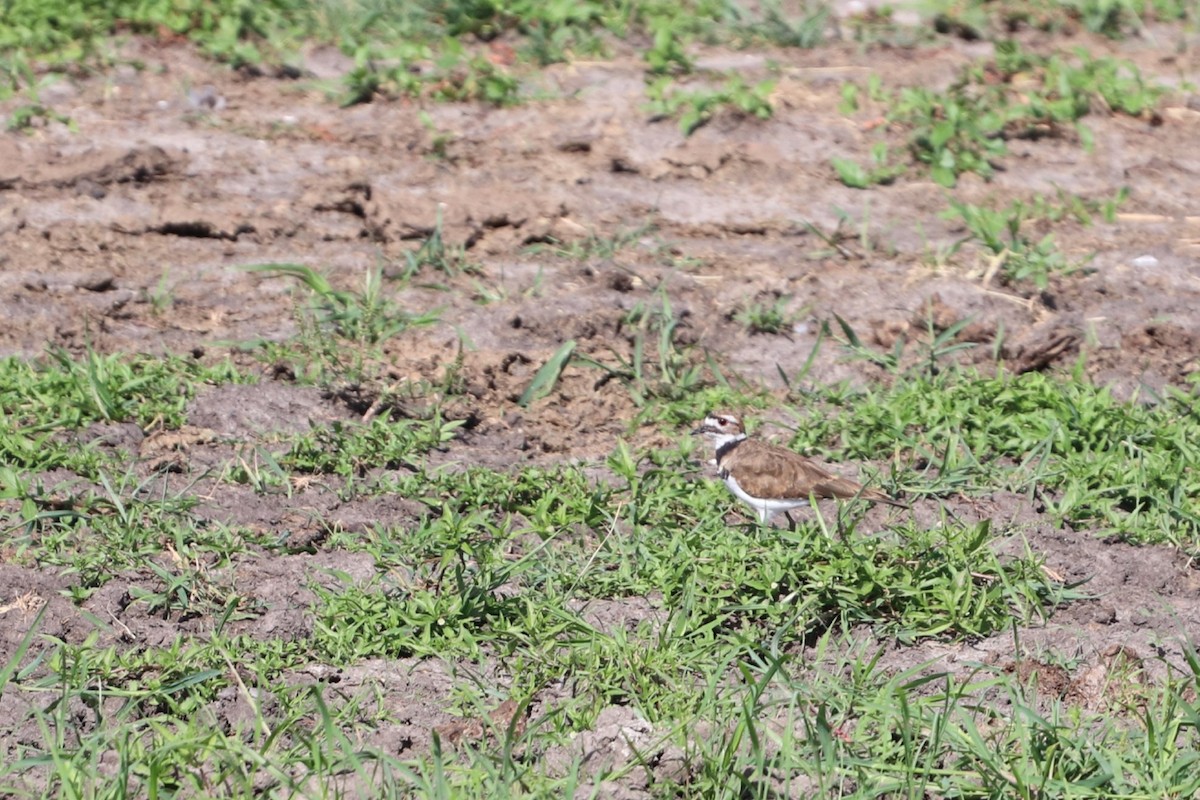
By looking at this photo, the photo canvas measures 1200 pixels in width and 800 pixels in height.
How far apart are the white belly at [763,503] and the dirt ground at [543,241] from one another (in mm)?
764

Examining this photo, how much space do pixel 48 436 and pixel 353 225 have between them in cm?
234

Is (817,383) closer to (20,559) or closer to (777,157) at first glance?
(777,157)

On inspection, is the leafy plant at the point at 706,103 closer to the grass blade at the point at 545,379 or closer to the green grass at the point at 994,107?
the green grass at the point at 994,107

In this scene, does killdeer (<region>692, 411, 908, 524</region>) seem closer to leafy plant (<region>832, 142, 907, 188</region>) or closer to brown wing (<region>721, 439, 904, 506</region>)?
brown wing (<region>721, 439, 904, 506</region>)

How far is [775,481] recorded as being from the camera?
6.05 m

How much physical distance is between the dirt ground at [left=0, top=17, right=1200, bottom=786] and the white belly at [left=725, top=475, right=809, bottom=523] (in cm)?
76

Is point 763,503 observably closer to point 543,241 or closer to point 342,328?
point 342,328

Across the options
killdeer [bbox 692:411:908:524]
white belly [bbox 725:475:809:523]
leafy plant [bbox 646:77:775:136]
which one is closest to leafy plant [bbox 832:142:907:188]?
leafy plant [bbox 646:77:775:136]

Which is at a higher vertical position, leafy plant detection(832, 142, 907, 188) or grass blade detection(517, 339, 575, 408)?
leafy plant detection(832, 142, 907, 188)

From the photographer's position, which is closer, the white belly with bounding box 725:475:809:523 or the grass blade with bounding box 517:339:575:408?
the white belly with bounding box 725:475:809:523

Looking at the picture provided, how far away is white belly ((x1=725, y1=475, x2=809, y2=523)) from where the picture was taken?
600 centimetres

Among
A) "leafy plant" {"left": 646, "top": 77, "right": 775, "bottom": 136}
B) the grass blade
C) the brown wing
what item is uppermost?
"leafy plant" {"left": 646, "top": 77, "right": 775, "bottom": 136}

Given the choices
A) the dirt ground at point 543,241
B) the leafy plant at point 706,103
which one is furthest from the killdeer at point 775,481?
the leafy plant at point 706,103

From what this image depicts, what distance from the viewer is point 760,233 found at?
834 cm
